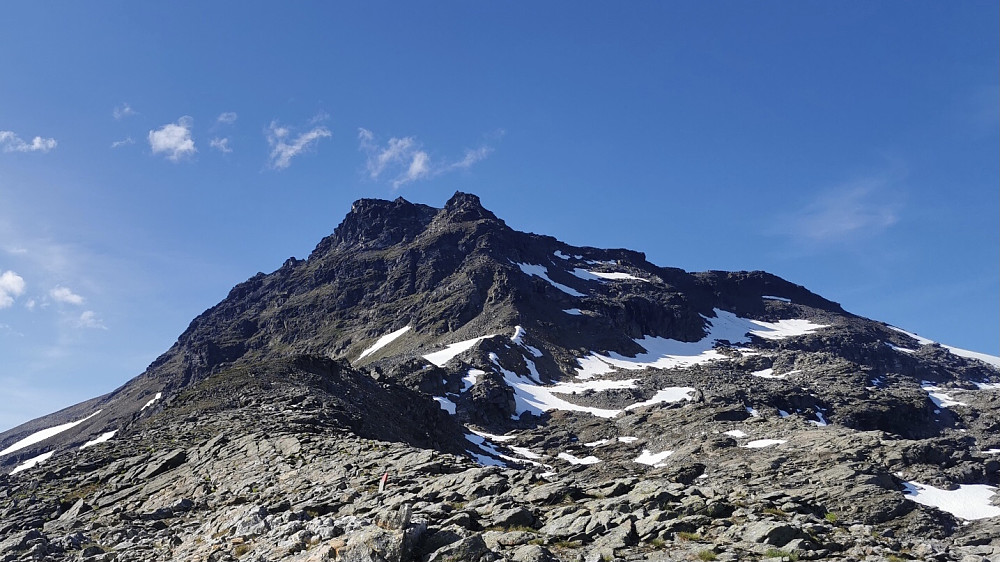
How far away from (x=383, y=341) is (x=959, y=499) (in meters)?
114

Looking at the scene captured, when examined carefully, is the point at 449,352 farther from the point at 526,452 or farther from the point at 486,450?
the point at 486,450

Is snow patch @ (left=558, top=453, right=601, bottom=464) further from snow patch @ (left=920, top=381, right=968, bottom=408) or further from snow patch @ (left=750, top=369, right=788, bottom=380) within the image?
snow patch @ (left=920, top=381, right=968, bottom=408)

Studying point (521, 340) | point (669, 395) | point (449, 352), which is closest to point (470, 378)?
point (449, 352)

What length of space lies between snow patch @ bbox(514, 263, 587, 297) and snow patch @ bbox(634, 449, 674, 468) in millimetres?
107537

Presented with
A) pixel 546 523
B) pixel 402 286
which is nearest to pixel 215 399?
pixel 546 523

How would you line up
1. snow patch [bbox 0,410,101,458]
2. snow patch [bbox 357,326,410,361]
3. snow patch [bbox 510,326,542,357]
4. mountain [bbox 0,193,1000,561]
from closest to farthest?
mountain [bbox 0,193,1000,561], snow patch [bbox 510,326,542,357], snow patch [bbox 357,326,410,361], snow patch [bbox 0,410,101,458]

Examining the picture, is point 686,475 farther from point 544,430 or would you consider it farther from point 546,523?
point 544,430

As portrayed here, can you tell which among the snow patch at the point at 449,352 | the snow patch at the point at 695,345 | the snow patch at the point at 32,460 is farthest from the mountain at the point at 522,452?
the snow patch at the point at 695,345

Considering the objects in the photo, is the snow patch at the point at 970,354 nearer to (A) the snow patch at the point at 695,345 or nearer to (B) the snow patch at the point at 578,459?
(A) the snow patch at the point at 695,345

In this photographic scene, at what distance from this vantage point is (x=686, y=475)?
133ft

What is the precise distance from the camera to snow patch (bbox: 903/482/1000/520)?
42.3 meters

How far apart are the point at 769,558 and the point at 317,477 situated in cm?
1632

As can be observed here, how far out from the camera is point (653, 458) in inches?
2375

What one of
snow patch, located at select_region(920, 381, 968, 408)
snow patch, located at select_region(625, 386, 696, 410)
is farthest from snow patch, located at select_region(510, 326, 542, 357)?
snow patch, located at select_region(920, 381, 968, 408)
